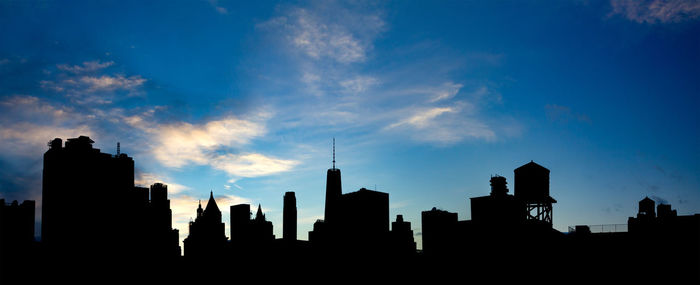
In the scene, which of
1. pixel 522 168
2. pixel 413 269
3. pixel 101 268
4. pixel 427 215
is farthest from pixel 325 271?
pixel 522 168

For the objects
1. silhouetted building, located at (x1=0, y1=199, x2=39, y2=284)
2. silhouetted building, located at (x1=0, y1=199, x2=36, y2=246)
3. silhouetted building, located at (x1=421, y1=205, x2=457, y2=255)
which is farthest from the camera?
silhouetted building, located at (x1=0, y1=199, x2=36, y2=246)

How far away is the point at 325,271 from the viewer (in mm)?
196625

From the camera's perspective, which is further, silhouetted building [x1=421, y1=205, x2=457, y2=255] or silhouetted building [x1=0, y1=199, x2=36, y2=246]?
silhouetted building [x1=0, y1=199, x2=36, y2=246]

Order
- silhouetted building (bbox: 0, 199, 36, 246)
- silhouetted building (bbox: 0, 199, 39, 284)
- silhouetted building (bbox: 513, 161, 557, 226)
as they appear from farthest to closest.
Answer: silhouetted building (bbox: 0, 199, 36, 246) → silhouetted building (bbox: 0, 199, 39, 284) → silhouetted building (bbox: 513, 161, 557, 226)

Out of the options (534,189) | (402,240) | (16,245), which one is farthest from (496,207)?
(16,245)

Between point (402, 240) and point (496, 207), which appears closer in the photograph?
point (496, 207)

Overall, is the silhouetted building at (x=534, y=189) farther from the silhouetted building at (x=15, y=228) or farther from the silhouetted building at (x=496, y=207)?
the silhouetted building at (x=15, y=228)

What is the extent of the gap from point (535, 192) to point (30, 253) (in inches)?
6618

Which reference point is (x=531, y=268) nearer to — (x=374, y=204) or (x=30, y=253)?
(x=374, y=204)

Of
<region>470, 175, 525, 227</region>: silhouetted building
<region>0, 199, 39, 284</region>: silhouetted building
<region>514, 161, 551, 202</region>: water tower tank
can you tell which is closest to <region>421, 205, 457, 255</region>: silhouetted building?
<region>470, 175, 525, 227</region>: silhouetted building

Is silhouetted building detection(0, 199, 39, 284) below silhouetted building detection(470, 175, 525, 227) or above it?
below

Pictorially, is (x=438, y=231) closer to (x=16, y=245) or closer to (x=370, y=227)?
(x=370, y=227)

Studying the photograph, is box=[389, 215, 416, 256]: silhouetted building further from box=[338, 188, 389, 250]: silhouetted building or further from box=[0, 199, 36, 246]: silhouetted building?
box=[0, 199, 36, 246]: silhouetted building

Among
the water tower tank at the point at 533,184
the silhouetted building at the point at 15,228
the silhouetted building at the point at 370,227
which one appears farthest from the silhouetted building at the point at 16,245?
the water tower tank at the point at 533,184
